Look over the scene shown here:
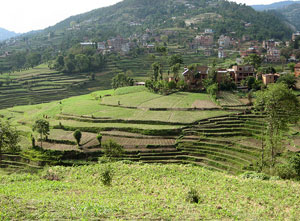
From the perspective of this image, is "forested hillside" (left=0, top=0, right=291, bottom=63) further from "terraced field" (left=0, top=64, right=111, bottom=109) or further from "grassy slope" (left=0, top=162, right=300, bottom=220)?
"grassy slope" (left=0, top=162, right=300, bottom=220)

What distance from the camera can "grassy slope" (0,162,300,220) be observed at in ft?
41.0

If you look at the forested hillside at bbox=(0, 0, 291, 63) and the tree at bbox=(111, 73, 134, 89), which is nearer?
the tree at bbox=(111, 73, 134, 89)

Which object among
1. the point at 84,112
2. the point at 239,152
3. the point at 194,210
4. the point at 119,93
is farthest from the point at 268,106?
the point at 119,93

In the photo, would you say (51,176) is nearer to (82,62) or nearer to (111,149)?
(111,149)

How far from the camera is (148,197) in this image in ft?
54.0

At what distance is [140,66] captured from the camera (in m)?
84.4

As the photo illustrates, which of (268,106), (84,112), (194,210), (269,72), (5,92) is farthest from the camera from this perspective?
(5,92)

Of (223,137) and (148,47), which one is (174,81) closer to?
(223,137)

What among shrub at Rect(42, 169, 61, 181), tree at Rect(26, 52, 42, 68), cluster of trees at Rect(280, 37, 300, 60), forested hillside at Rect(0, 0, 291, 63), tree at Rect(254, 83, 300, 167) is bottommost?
shrub at Rect(42, 169, 61, 181)

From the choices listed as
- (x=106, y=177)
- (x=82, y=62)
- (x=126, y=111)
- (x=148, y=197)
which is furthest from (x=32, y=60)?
(x=148, y=197)

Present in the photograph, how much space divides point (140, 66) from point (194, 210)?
73.6 m

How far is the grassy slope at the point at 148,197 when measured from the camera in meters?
12.5

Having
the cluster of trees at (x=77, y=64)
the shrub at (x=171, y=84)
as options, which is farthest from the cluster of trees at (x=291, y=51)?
the cluster of trees at (x=77, y=64)

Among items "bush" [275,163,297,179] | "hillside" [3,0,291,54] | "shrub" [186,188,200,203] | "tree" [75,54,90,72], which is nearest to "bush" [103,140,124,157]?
"shrub" [186,188,200,203]
